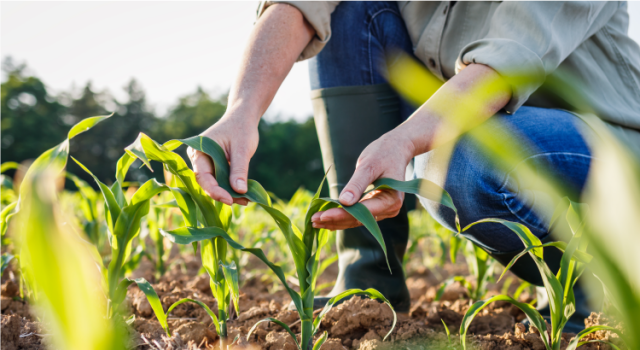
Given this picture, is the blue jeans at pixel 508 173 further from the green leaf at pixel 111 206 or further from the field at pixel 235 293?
the green leaf at pixel 111 206

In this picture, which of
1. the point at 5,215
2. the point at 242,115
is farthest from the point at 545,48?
the point at 5,215

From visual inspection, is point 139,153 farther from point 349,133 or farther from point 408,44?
point 408,44

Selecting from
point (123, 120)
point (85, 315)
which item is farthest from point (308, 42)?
point (123, 120)

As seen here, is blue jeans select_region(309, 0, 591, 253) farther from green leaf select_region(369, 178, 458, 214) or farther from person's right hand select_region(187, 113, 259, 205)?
person's right hand select_region(187, 113, 259, 205)

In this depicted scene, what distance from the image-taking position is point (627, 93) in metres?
1.16

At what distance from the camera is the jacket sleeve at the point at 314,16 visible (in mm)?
1205

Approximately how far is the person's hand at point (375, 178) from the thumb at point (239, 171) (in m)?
0.16

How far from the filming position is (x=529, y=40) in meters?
1.02

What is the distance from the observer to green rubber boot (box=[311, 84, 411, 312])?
1324mm

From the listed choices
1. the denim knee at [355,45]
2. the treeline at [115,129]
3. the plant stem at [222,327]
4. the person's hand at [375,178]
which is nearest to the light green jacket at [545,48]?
the denim knee at [355,45]

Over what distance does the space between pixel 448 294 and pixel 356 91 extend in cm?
98

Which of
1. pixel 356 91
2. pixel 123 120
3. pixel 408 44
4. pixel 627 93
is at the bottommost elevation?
pixel 627 93

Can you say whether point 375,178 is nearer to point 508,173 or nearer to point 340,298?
point 340,298

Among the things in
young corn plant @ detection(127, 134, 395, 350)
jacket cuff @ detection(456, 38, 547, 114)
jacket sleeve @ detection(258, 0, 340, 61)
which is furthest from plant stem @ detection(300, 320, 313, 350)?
jacket sleeve @ detection(258, 0, 340, 61)
